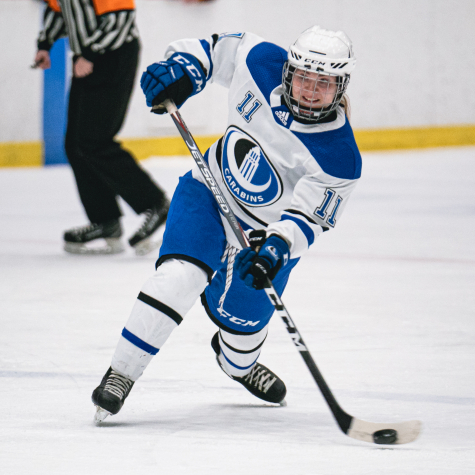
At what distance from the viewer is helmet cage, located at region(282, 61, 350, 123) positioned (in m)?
1.88

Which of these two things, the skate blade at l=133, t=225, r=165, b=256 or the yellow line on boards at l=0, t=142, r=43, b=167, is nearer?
the skate blade at l=133, t=225, r=165, b=256

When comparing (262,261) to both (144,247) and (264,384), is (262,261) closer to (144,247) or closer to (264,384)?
(264,384)

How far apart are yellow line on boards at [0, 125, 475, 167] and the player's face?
17.3 feet

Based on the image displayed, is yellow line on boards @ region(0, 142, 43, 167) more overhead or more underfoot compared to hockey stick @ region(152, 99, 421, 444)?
more underfoot

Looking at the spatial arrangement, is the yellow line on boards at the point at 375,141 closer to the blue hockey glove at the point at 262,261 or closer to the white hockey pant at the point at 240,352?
the white hockey pant at the point at 240,352

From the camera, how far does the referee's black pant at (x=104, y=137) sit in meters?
3.75

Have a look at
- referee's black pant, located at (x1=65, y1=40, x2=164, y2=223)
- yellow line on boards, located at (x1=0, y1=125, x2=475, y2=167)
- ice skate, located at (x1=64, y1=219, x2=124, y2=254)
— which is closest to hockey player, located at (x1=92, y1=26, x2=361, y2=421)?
referee's black pant, located at (x1=65, y1=40, x2=164, y2=223)

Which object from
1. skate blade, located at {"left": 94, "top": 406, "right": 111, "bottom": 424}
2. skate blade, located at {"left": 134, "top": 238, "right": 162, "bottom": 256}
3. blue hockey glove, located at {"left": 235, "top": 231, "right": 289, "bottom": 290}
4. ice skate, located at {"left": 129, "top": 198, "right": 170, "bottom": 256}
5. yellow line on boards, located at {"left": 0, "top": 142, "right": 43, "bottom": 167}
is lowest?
yellow line on boards, located at {"left": 0, "top": 142, "right": 43, "bottom": 167}

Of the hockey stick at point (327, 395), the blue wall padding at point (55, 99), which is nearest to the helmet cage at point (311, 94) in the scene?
the hockey stick at point (327, 395)

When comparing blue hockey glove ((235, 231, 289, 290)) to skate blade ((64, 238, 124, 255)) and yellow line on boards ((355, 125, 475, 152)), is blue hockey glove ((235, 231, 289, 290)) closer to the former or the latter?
skate blade ((64, 238, 124, 255))

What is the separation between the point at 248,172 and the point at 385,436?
62 centimetres

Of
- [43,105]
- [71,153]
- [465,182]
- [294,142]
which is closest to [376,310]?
[294,142]

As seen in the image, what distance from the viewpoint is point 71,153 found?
12.5 ft

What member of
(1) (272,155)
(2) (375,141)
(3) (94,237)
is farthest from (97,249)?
(2) (375,141)
